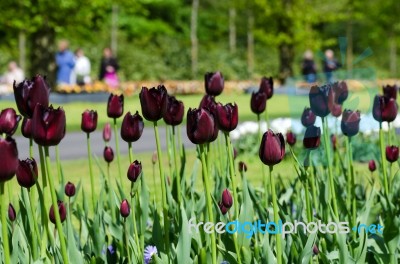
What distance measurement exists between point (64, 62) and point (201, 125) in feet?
54.6

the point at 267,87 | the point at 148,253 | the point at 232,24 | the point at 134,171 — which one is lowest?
the point at 148,253

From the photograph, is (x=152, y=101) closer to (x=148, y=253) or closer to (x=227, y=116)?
(x=227, y=116)

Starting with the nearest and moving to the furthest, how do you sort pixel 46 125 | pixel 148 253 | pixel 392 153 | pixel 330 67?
pixel 46 125, pixel 148 253, pixel 392 153, pixel 330 67

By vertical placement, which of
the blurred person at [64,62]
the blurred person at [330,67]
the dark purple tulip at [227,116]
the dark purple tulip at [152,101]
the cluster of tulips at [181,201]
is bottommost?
the cluster of tulips at [181,201]

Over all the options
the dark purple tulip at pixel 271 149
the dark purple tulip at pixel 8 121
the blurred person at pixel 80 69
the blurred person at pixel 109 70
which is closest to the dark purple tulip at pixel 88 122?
the dark purple tulip at pixel 8 121

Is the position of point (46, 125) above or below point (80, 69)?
below

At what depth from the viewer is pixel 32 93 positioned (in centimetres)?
211

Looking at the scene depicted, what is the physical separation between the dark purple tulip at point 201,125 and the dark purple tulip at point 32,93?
0.40 m

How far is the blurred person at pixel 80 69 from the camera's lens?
730 inches

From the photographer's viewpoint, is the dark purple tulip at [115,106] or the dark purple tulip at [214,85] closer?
the dark purple tulip at [115,106]

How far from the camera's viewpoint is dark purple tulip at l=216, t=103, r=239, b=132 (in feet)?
7.34

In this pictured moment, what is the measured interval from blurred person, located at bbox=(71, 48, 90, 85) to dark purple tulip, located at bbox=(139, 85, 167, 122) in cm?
1635

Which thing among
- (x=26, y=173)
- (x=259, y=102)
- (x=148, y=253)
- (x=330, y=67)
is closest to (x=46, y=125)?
(x=26, y=173)

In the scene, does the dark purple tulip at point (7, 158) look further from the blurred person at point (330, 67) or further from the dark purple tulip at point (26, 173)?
the blurred person at point (330, 67)
